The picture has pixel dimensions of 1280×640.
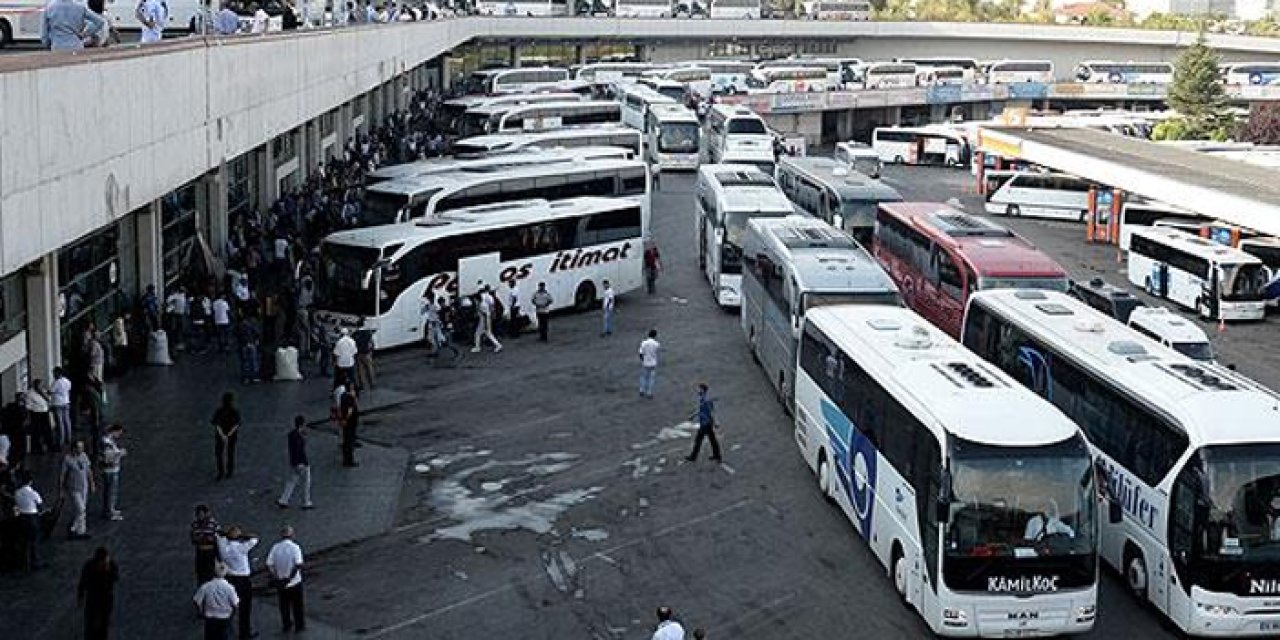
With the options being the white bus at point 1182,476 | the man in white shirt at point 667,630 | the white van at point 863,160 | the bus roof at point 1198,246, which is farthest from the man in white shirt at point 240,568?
the white van at point 863,160

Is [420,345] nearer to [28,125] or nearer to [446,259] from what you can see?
[446,259]

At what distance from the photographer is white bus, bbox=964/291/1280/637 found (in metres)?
15.1

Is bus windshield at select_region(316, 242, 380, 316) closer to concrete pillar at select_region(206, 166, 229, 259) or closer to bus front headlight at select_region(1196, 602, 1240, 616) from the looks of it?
concrete pillar at select_region(206, 166, 229, 259)

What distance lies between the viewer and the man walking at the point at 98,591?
14117 mm

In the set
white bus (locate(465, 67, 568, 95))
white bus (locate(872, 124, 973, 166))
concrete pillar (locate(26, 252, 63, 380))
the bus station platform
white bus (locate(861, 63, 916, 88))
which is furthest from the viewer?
white bus (locate(861, 63, 916, 88))

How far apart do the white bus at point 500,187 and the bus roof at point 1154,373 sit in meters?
13.7

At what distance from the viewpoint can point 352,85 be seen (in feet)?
129

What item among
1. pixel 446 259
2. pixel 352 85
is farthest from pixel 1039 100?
pixel 446 259

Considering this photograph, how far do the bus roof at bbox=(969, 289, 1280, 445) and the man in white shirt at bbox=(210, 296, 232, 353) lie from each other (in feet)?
42.1

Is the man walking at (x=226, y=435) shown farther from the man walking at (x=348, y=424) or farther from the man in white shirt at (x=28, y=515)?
the man in white shirt at (x=28, y=515)

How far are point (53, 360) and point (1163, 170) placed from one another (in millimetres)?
26927

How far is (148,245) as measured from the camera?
2702cm

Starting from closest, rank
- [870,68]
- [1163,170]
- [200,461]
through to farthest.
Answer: [200,461] < [1163,170] < [870,68]

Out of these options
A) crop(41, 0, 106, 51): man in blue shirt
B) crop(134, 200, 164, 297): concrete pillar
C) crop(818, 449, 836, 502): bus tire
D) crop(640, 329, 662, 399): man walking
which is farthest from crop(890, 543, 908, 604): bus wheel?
crop(134, 200, 164, 297): concrete pillar
